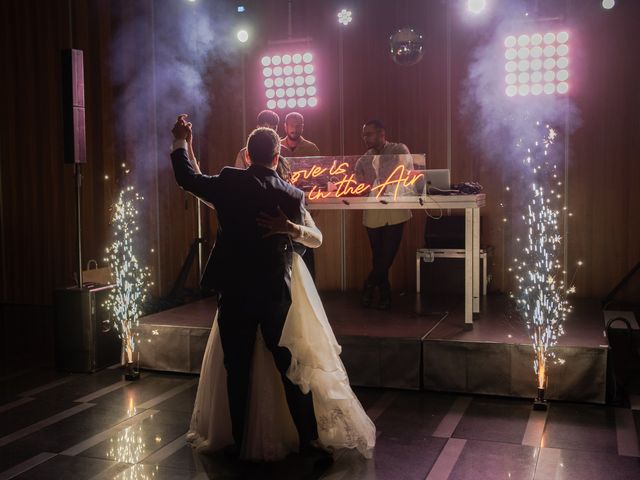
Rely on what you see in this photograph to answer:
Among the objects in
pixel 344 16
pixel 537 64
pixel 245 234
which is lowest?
pixel 245 234

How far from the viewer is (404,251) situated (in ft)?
27.0

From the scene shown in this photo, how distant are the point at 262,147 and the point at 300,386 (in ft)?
4.10

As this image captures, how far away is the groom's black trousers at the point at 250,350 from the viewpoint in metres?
3.72

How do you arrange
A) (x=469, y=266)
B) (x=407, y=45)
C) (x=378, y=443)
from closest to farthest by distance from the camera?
(x=378, y=443) → (x=469, y=266) → (x=407, y=45)

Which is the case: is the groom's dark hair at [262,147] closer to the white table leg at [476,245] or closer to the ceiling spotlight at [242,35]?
the white table leg at [476,245]

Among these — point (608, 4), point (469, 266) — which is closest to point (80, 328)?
point (469, 266)

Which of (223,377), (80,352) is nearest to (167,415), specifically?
(223,377)

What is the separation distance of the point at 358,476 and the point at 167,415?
5.26 feet

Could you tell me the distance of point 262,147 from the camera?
3764 millimetres

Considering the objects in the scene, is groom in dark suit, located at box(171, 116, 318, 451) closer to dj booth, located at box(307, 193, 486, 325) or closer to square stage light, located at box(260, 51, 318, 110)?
dj booth, located at box(307, 193, 486, 325)

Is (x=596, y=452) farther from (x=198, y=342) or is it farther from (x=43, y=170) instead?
(x=43, y=170)

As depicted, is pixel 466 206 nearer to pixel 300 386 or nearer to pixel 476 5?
pixel 300 386

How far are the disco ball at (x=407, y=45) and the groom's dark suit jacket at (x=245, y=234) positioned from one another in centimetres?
422

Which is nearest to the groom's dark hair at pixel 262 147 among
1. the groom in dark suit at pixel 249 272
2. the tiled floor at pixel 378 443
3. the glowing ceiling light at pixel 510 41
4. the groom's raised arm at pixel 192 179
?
the groom in dark suit at pixel 249 272
